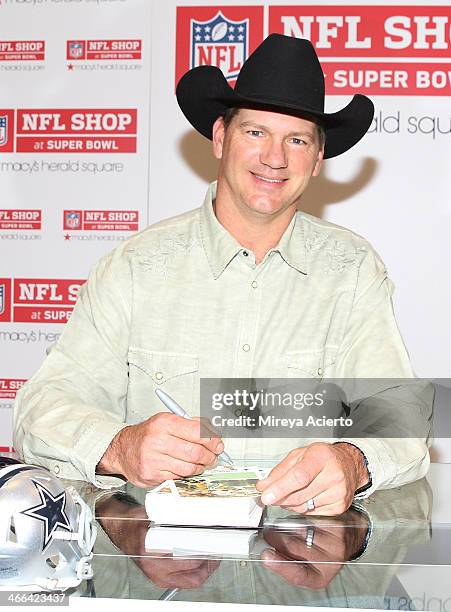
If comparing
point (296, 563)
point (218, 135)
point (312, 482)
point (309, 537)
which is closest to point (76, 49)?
point (218, 135)

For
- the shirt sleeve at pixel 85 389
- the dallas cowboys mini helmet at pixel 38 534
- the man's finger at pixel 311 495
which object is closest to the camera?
the dallas cowboys mini helmet at pixel 38 534

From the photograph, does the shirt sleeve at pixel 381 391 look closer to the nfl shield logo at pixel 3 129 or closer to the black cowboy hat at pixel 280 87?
the black cowboy hat at pixel 280 87

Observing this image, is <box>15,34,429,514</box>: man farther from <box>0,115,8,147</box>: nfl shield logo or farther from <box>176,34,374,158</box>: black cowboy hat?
<box>0,115,8,147</box>: nfl shield logo

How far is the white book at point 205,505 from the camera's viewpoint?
4.56ft

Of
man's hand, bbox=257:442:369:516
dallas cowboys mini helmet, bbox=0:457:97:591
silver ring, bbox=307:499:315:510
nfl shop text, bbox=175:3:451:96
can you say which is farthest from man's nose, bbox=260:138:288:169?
nfl shop text, bbox=175:3:451:96

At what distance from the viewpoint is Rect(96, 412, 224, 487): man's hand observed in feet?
5.29

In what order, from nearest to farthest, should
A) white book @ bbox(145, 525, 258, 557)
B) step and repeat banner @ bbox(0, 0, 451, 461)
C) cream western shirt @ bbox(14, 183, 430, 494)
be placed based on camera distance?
white book @ bbox(145, 525, 258, 557) → cream western shirt @ bbox(14, 183, 430, 494) → step and repeat banner @ bbox(0, 0, 451, 461)

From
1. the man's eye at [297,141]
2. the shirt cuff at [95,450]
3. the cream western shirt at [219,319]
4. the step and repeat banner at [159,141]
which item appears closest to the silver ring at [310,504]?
the shirt cuff at [95,450]

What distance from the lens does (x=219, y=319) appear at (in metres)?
2.39

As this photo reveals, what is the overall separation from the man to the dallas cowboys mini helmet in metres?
0.92

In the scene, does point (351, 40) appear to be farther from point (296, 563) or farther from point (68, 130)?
→ point (296, 563)

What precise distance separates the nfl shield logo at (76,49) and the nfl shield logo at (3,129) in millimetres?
429

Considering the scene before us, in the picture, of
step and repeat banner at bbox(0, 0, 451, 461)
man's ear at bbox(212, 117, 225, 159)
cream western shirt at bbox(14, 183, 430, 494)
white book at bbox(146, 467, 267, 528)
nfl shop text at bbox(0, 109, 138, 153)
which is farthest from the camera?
nfl shop text at bbox(0, 109, 138, 153)

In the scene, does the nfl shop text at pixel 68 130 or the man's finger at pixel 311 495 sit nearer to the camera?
the man's finger at pixel 311 495
